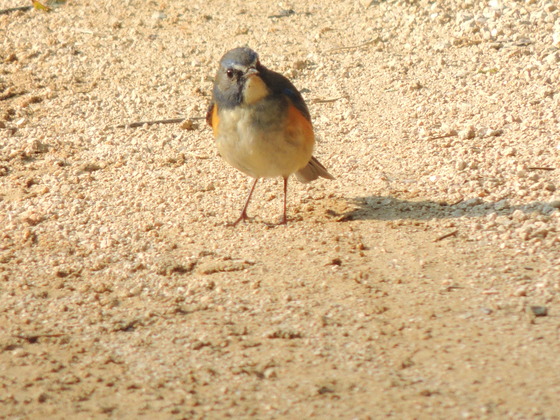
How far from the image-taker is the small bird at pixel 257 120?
6.55m

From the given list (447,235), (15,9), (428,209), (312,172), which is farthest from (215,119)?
(15,9)

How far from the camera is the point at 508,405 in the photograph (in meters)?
4.19

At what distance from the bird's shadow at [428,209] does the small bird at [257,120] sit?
66cm

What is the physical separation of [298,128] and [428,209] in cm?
125

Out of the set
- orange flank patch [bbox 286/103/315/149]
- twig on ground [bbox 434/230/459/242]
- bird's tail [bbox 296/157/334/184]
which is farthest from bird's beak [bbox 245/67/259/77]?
twig on ground [bbox 434/230/459/242]

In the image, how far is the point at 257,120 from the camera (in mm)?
6535

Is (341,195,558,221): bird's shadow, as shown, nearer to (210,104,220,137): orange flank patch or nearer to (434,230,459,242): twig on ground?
(434,230,459,242): twig on ground

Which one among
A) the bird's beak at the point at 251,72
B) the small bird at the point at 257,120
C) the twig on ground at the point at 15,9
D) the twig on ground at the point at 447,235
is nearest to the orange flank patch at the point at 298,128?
the small bird at the point at 257,120

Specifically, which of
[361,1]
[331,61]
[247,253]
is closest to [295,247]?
[247,253]

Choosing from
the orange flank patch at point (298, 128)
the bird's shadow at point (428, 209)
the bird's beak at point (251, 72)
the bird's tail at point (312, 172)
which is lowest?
the bird's shadow at point (428, 209)

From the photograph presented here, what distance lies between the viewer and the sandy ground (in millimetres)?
4535

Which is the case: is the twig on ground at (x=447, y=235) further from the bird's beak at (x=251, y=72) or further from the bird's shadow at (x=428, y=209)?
the bird's beak at (x=251, y=72)

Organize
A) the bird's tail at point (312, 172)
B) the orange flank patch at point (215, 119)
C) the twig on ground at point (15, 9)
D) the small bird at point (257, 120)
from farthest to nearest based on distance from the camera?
the twig on ground at point (15, 9) < the bird's tail at point (312, 172) < the orange flank patch at point (215, 119) < the small bird at point (257, 120)

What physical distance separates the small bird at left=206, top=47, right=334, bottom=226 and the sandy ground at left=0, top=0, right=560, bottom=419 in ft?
1.86
